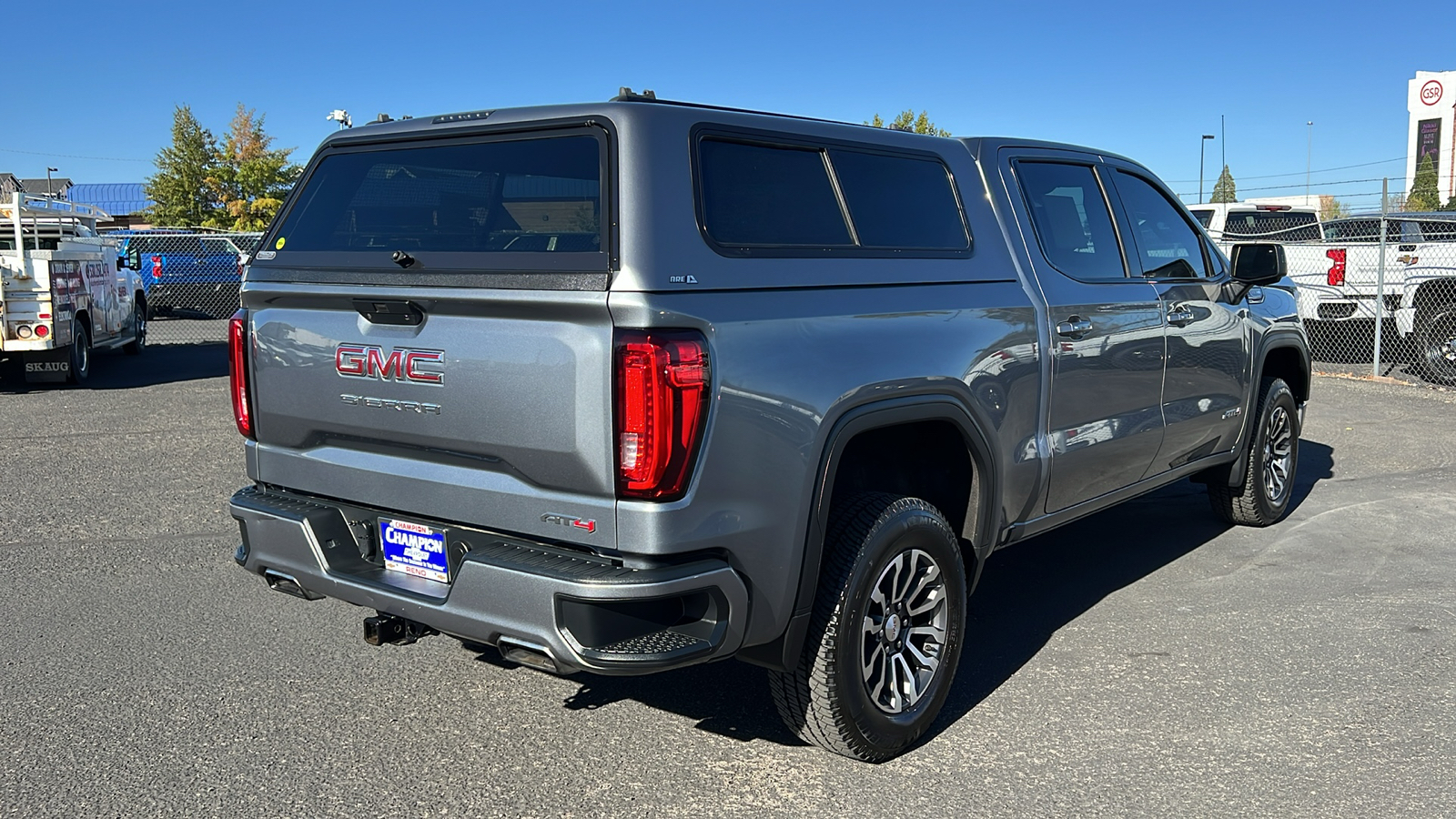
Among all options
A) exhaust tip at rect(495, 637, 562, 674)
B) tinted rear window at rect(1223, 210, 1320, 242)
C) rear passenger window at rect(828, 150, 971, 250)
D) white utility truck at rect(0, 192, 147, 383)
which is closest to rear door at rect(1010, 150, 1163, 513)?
rear passenger window at rect(828, 150, 971, 250)

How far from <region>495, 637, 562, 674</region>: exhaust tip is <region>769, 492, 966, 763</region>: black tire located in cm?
77

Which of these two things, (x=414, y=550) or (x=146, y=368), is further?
(x=146, y=368)

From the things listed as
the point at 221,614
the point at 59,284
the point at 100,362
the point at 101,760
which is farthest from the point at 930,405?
the point at 100,362

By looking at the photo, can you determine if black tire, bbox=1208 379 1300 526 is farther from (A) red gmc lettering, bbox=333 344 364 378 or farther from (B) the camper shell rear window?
(A) red gmc lettering, bbox=333 344 364 378

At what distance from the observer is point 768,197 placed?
3.57 metres

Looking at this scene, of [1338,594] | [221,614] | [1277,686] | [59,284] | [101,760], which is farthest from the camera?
[59,284]

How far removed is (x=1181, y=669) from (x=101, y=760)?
3.73 m

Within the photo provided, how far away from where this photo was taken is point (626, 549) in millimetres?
3078

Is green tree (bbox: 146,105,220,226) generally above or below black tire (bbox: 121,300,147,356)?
above

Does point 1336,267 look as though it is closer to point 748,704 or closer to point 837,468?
point 748,704

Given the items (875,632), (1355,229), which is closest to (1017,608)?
(875,632)

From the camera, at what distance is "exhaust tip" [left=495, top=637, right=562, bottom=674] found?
3164mm

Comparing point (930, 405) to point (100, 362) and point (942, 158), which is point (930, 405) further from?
point (100, 362)

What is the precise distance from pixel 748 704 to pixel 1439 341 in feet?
38.1
